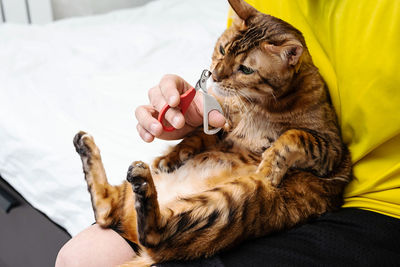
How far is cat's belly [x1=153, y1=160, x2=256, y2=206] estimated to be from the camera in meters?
1.04

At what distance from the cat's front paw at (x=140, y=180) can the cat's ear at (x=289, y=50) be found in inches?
15.9

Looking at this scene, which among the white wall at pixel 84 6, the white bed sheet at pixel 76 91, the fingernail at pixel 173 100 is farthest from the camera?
the white wall at pixel 84 6

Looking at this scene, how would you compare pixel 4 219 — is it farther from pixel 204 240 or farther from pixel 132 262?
pixel 204 240

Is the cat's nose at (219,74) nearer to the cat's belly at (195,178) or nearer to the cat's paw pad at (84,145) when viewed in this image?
the cat's belly at (195,178)

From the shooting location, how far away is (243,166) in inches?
41.8

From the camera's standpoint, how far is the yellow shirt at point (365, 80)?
882 millimetres

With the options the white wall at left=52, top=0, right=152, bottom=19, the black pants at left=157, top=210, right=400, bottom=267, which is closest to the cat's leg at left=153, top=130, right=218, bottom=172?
the black pants at left=157, top=210, right=400, bottom=267

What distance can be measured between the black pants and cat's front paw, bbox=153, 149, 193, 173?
0.33 metres

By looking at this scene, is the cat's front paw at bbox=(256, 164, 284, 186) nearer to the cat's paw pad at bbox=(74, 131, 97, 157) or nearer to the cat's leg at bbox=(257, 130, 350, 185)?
the cat's leg at bbox=(257, 130, 350, 185)

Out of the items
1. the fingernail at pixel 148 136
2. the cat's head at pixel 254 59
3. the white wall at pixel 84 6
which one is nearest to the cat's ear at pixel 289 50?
the cat's head at pixel 254 59

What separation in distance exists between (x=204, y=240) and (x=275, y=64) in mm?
447

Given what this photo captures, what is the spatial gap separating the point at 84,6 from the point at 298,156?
263cm

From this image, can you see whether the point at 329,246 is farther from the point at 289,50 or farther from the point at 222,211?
the point at 289,50

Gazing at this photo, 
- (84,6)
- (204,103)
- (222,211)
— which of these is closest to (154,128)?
(204,103)
